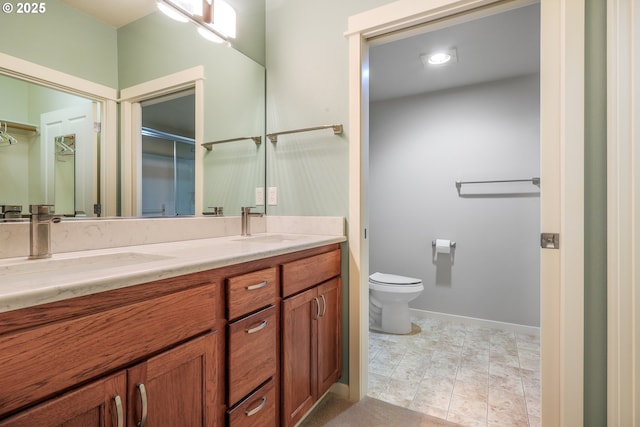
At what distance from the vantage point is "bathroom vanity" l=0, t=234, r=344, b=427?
1.86 ft

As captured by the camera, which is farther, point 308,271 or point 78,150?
point 308,271

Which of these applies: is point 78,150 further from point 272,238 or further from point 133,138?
point 272,238

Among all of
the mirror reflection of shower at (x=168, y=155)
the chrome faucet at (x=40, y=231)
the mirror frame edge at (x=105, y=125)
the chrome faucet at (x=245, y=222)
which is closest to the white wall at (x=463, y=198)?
the chrome faucet at (x=245, y=222)

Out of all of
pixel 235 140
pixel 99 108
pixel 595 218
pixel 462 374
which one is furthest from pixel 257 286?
pixel 462 374

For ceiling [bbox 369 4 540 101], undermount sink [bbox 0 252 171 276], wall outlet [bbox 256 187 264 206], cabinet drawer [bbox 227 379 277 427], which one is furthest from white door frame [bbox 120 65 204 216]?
ceiling [bbox 369 4 540 101]

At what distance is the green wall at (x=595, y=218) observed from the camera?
1178mm

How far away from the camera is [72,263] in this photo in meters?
0.97

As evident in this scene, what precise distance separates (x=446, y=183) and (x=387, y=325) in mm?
1419

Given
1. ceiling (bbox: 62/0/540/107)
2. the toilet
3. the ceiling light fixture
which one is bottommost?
the toilet

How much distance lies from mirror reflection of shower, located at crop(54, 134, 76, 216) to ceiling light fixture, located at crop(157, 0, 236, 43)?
31.3 inches

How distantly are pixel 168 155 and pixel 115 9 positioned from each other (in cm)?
61

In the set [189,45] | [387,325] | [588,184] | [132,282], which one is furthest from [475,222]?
[132,282]

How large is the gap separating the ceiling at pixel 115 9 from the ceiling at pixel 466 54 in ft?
4.61

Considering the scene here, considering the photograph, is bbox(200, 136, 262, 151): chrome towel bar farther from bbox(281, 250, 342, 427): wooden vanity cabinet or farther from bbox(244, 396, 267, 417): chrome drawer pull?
bbox(244, 396, 267, 417): chrome drawer pull
